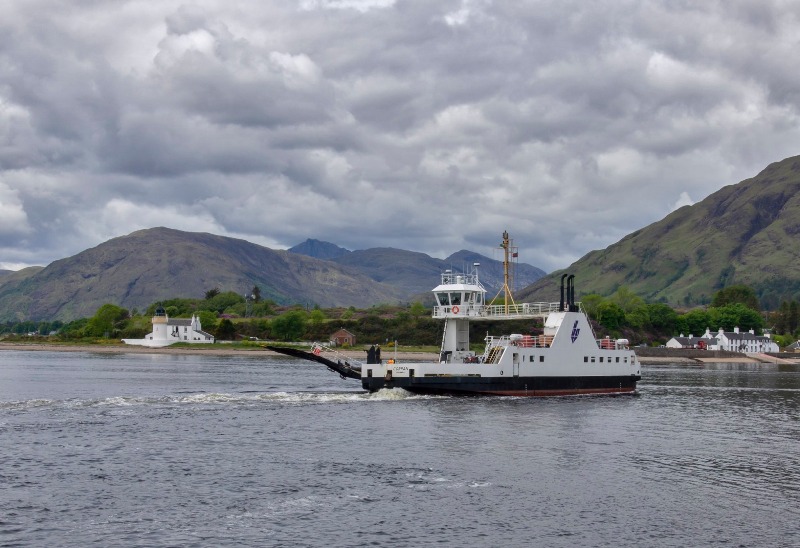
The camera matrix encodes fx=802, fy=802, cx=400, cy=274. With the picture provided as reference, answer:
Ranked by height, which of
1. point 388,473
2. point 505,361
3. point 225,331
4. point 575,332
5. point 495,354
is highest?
point 225,331

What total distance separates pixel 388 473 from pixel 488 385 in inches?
1126

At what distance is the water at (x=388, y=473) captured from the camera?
26.0 metres

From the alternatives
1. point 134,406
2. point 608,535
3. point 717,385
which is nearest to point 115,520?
point 608,535

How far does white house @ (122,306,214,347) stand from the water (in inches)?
4756

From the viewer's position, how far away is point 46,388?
68.9m

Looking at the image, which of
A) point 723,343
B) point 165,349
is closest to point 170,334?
point 165,349

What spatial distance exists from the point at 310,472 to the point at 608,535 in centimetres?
1318

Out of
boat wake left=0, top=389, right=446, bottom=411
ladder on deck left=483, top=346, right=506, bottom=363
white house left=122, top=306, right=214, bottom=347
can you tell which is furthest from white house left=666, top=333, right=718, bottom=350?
boat wake left=0, top=389, right=446, bottom=411

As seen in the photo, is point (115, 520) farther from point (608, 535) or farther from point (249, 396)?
point (249, 396)

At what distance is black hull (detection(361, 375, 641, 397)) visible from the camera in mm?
60438

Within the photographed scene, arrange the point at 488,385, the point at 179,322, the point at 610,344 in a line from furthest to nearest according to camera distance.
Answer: the point at 179,322, the point at 610,344, the point at 488,385

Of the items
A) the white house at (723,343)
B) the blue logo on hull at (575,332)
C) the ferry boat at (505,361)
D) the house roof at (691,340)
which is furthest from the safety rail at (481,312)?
the house roof at (691,340)

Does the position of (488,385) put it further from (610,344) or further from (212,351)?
(212,351)

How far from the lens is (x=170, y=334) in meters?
181
